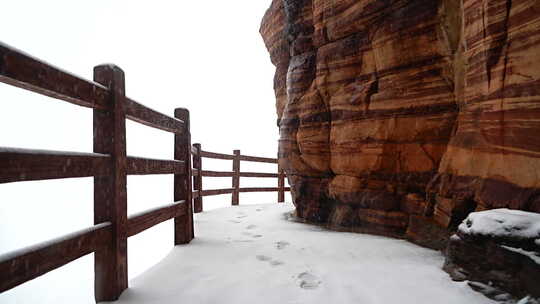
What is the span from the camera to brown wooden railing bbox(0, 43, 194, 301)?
138cm

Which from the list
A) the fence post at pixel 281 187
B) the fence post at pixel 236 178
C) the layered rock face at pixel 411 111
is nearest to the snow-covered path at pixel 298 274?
the layered rock face at pixel 411 111

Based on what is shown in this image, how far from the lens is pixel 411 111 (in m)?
4.28

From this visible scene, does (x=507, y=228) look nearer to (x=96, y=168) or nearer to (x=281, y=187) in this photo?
(x=96, y=168)

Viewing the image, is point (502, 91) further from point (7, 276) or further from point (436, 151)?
point (7, 276)

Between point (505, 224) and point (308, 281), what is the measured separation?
1.50m

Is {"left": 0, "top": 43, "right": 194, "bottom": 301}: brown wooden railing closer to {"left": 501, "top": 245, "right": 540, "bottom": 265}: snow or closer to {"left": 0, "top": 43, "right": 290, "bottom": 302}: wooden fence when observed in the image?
{"left": 0, "top": 43, "right": 290, "bottom": 302}: wooden fence

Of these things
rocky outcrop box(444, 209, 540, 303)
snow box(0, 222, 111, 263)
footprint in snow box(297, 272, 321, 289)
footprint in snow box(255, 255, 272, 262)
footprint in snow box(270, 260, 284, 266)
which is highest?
snow box(0, 222, 111, 263)

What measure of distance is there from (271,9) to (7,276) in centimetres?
803

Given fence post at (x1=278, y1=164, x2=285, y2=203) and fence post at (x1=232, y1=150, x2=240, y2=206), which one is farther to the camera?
fence post at (x1=278, y1=164, x2=285, y2=203)

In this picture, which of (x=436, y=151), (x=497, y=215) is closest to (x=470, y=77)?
(x=436, y=151)

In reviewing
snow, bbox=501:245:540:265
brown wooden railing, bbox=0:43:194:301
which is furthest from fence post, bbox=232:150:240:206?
snow, bbox=501:245:540:265

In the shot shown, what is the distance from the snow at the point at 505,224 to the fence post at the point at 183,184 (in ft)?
9.69

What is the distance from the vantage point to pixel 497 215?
89.5 inches

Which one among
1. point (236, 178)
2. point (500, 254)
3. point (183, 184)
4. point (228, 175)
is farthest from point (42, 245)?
point (236, 178)
